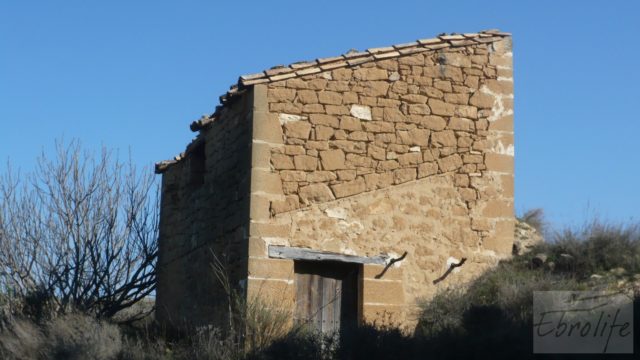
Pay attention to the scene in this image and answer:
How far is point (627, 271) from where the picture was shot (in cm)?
1257

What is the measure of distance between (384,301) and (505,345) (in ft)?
8.59

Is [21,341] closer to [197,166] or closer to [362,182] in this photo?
[197,166]

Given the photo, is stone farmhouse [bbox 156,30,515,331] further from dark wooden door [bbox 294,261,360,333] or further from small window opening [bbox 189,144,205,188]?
small window opening [bbox 189,144,205,188]

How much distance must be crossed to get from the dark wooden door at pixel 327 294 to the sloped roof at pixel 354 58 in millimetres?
2428

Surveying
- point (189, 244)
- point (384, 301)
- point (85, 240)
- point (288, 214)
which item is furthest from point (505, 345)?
point (85, 240)

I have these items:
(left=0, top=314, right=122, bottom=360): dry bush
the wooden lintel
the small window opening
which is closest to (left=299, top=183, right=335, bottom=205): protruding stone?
the wooden lintel

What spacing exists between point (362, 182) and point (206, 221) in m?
2.62

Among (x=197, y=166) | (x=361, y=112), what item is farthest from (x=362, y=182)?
(x=197, y=166)

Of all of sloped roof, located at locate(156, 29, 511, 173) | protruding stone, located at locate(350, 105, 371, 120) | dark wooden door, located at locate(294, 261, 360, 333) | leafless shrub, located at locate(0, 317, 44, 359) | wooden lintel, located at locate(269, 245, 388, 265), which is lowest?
leafless shrub, located at locate(0, 317, 44, 359)

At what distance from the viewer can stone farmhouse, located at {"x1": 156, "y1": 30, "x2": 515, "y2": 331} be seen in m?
12.5

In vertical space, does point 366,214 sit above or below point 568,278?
above

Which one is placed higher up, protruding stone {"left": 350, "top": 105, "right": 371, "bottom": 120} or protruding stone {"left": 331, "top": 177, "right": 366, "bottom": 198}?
protruding stone {"left": 350, "top": 105, "right": 371, "bottom": 120}

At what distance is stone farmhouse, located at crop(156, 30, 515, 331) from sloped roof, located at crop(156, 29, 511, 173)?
19 mm

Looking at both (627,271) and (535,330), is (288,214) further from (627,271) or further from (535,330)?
(627,271)
